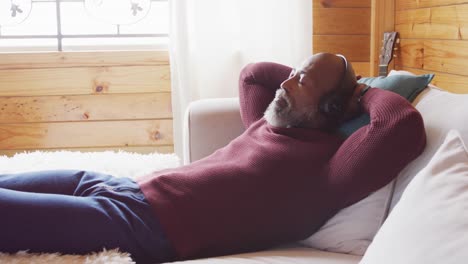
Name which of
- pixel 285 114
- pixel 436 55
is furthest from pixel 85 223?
pixel 436 55

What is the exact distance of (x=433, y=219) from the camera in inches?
33.1

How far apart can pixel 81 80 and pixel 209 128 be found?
1.13 metres

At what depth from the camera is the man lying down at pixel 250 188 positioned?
127 cm

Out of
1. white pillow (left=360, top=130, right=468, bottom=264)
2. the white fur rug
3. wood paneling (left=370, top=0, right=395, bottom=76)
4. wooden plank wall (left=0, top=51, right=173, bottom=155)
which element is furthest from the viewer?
wooden plank wall (left=0, top=51, right=173, bottom=155)

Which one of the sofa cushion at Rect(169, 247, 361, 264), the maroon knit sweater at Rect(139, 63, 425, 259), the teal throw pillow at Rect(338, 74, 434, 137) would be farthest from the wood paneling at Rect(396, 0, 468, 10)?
the sofa cushion at Rect(169, 247, 361, 264)

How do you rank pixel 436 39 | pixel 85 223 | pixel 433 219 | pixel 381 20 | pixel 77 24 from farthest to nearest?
pixel 77 24 < pixel 381 20 < pixel 436 39 < pixel 85 223 < pixel 433 219

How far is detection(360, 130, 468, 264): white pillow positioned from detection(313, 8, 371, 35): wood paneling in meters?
1.79

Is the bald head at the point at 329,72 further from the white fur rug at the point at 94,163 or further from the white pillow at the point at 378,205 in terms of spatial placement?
the white fur rug at the point at 94,163

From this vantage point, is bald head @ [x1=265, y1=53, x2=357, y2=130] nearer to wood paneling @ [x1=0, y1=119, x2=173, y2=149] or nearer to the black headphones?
the black headphones

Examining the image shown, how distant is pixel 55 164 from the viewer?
192 cm

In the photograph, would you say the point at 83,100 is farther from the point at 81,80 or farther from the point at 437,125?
the point at 437,125

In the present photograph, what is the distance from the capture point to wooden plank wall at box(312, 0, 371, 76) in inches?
109

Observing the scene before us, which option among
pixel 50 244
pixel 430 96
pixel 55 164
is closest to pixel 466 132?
pixel 430 96

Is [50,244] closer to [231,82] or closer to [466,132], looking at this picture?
[466,132]
